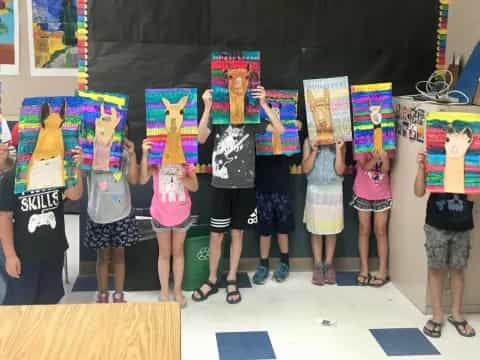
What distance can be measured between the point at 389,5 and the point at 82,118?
80.0 inches

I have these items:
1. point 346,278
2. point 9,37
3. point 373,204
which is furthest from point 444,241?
point 9,37

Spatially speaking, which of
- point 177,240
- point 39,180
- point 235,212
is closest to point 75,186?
point 39,180

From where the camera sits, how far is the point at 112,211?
3.24 metres

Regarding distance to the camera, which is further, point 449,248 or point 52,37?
point 52,37

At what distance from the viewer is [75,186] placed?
2955mm

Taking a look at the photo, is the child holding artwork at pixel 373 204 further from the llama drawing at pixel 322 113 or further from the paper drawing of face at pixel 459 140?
the paper drawing of face at pixel 459 140

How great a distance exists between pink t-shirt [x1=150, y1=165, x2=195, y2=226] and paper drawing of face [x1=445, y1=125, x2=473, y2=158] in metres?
1.31

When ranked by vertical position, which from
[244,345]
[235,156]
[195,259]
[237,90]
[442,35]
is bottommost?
[244,345]

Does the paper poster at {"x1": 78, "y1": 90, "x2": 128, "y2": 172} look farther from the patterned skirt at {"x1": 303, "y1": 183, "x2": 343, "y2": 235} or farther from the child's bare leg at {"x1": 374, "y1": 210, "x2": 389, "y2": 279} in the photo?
the child's bare leg at {"x1": 374, "y1": 210, "x2": 389, "y2": 279}

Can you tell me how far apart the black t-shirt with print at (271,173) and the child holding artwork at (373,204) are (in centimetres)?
44

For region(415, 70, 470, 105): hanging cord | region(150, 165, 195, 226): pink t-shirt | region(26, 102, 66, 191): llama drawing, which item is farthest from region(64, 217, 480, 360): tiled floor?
region(415, 70, 470, 105): hanging cord

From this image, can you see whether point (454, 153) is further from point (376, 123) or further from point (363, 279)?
point (363, 279)

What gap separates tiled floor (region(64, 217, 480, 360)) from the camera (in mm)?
2984

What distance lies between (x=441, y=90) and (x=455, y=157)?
2.81 ft
